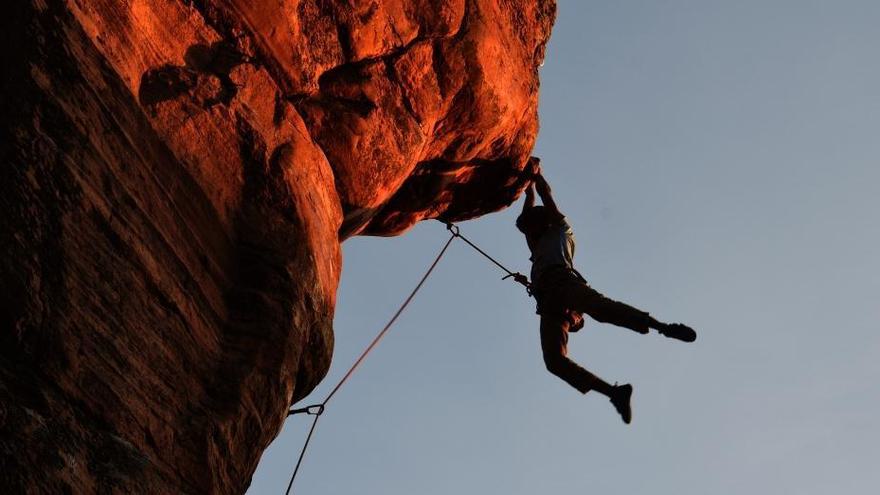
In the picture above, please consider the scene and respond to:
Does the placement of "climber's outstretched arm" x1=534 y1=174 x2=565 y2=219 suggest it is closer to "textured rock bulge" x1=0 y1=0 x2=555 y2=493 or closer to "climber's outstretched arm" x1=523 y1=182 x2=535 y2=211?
"climber's outstretched arm" x1=523 y1=182 x2=535 y2=211

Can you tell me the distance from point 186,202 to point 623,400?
4.61 meters

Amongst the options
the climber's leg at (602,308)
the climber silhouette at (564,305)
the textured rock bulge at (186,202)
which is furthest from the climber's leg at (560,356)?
the textured rock bulge at (186,202)

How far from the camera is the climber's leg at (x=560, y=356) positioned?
10516mm

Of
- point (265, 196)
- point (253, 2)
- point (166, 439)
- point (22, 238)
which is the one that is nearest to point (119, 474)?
point (166, 439)

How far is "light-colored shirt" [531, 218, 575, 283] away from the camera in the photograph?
441 inches

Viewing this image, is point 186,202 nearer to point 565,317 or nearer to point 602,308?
point 602,308

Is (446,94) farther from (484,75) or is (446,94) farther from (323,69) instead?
(323,69)

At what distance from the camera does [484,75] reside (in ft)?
34.9

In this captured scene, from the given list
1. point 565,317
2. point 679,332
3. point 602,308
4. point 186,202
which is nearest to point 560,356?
point 565,317

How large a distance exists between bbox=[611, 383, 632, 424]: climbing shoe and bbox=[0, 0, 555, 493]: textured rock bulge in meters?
2.68

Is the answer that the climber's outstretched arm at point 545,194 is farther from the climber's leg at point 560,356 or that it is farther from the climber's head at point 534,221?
the climber's leg at point 560,356

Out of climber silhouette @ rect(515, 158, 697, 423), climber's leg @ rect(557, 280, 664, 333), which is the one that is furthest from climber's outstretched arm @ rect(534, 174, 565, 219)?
climber's leg @ rect(557, 280, 664, 333)

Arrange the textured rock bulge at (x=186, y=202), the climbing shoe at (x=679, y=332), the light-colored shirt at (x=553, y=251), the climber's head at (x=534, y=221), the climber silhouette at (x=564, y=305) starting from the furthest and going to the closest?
the climber's head at (x=534, y=221)
the light-colored shirt at (x=553, y=251)
the climber silhouette at (x=564, y=305)
the climbing shoe at (x=679, y=332)
the textured rock bulge at (x=186, y=202)

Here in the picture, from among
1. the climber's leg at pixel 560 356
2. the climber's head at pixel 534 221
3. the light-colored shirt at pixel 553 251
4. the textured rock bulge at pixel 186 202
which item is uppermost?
the climber's head at pixel 534 221
